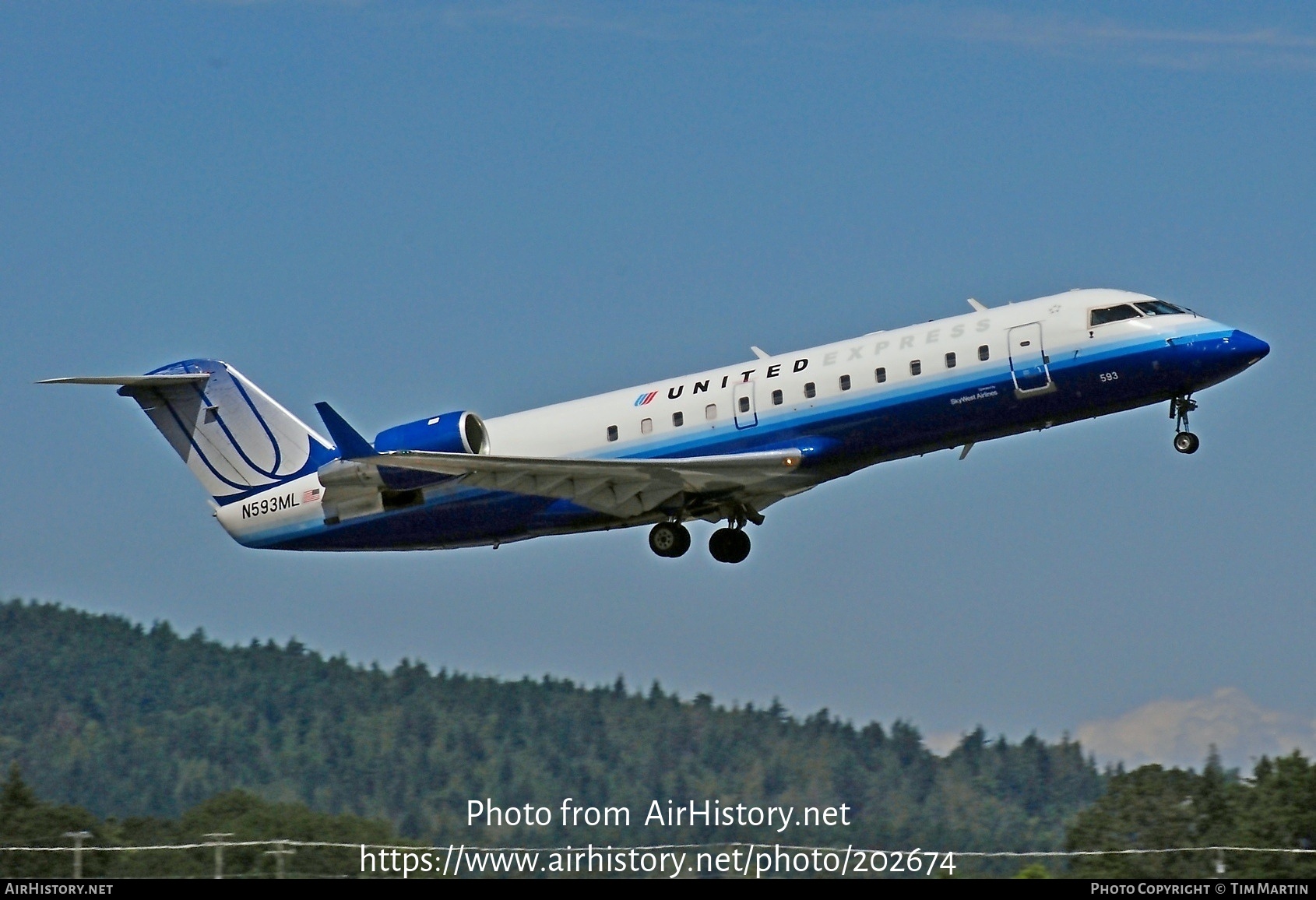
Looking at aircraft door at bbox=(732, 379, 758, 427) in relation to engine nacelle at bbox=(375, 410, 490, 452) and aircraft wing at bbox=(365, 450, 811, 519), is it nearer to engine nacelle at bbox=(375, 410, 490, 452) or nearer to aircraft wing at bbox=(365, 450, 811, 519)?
aircraft wing at bbox=(365, 450, 811, 519)

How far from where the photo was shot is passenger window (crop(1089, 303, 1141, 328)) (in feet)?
86.2

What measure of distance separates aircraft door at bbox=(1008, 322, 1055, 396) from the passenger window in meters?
0.75

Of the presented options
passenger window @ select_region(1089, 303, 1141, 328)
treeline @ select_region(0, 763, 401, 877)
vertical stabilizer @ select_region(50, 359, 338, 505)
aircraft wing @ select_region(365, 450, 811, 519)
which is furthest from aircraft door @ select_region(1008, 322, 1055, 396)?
vertical stabilizer @ select_region(50, 359, 338, 505)

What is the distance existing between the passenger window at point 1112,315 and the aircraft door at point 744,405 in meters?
4.95

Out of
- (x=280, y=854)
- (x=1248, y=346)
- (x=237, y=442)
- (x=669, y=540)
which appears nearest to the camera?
(x=280, y=854)

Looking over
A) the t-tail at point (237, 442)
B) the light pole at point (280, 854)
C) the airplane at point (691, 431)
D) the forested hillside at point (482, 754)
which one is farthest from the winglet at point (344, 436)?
the forested hillside at point (482, 754)

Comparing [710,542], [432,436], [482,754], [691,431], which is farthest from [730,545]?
[482,754]

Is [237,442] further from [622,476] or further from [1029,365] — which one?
[1029,365]

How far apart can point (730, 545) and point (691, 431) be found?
274 centimetres

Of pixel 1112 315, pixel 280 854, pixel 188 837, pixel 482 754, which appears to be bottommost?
pixel 280 854

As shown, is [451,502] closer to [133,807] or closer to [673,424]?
[673,424]

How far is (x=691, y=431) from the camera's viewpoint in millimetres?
28250

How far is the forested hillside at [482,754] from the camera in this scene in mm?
62312

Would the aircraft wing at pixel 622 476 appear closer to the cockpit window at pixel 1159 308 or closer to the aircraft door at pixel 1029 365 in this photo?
the aircraft door at pixel 1029 365
